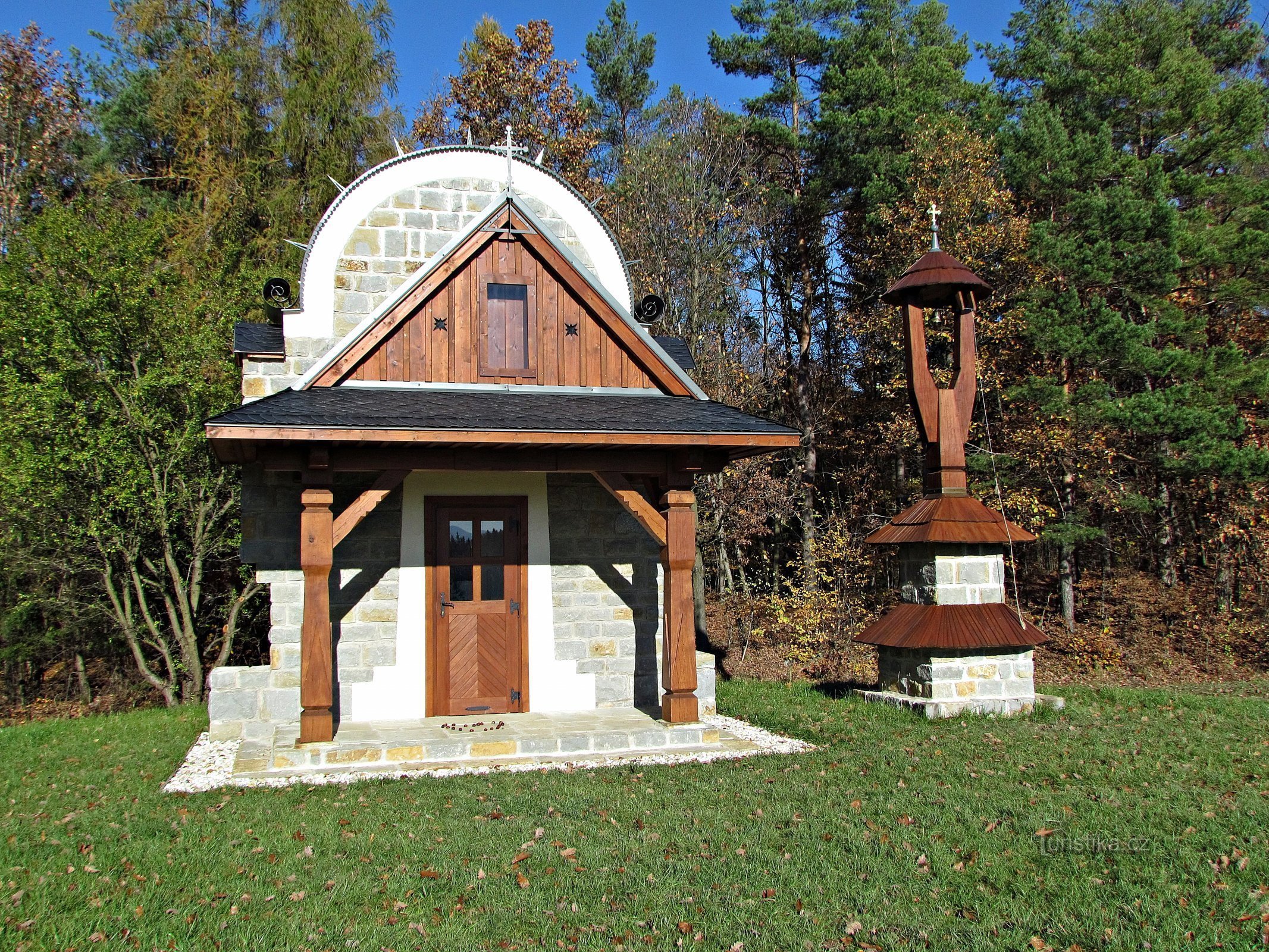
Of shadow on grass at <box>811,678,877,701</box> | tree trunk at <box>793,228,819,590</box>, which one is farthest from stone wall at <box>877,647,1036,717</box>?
tree trunk at <box>793,228,819,590</box>

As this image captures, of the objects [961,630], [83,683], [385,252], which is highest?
[385,252]

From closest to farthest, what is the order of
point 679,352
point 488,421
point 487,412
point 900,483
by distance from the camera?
1. point 488,421
2. point 487,412
3. point 679,352
4. point 900,483

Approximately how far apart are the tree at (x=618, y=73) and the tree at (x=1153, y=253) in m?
9.23

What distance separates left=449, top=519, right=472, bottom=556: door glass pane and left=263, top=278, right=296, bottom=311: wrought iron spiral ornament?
2778 mm

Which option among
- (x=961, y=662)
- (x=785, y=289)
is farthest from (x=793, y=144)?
(x=961, y=662)

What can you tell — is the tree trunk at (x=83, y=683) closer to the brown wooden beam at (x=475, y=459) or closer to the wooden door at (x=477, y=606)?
the brown wooden beam at (x=475, y=459)

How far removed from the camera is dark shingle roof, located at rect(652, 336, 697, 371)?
1118 centimetres

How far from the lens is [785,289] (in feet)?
69.8

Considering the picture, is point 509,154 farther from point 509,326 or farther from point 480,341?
point 480,341

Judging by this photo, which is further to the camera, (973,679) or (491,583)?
(491,583)

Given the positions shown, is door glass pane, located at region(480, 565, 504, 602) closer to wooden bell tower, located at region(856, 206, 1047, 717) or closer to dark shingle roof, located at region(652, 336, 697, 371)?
dark shingle roof, located at region(652, 336, 697, 371)

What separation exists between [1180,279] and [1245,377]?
218cm

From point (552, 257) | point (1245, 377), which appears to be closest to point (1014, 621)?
point (552, 257)

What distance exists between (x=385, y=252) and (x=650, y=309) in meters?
2.75
